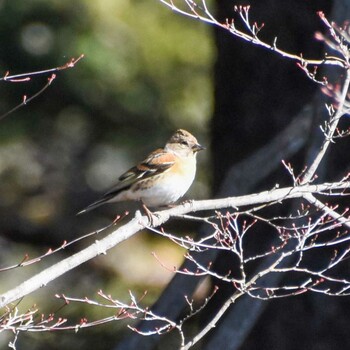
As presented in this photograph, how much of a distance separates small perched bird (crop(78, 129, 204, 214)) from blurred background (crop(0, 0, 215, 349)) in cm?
293

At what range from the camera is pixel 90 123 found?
36.0ft

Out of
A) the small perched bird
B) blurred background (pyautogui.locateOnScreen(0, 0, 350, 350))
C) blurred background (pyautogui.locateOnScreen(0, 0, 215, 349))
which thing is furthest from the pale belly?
blurred background (pyautogui.locateOnScreen(0, 0, 215, 349))

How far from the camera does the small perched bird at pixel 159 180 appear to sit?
6.78m

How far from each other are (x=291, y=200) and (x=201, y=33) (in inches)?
166

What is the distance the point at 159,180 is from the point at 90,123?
4179mm

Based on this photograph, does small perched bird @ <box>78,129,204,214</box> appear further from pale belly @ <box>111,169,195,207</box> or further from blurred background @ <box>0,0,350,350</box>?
blurred background @ <box>0,0,350,350</box>

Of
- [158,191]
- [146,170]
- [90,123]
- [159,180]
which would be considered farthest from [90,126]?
[158,191]

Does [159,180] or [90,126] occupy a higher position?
[159,180]

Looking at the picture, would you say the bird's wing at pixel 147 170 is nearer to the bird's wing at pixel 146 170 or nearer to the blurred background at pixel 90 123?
the bird's wing at pixel 146 170

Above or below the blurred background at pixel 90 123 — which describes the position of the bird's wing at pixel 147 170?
above

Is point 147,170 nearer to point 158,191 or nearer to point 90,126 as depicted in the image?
point 158,191

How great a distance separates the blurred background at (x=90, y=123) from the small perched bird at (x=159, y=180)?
2925mm

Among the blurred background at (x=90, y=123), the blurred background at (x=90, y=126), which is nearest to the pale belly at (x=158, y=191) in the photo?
the blurred background at (x=90, y=126)

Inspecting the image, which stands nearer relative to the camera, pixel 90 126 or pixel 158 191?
pixel 158 191
